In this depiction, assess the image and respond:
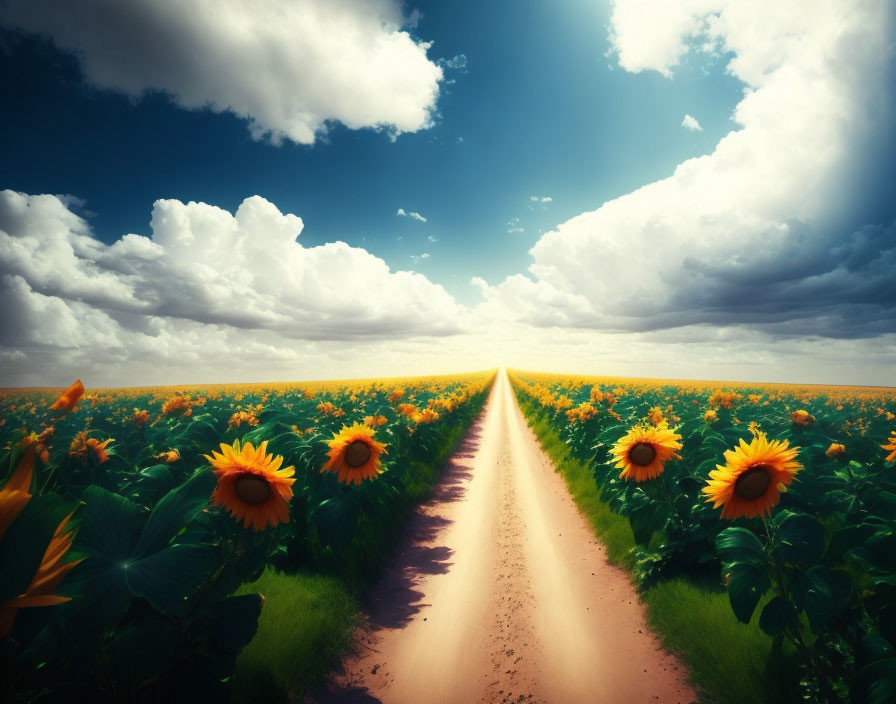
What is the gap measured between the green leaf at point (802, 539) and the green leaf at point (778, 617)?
35 centimetres

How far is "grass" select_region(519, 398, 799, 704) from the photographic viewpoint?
129 inches

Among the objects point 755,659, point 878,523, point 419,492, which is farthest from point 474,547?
point 878,523

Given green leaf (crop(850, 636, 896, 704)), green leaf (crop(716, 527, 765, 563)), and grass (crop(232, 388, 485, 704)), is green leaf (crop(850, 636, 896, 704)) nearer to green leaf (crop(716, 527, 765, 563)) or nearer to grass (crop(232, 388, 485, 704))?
green leaf (crop(716, 527, 765, 563))

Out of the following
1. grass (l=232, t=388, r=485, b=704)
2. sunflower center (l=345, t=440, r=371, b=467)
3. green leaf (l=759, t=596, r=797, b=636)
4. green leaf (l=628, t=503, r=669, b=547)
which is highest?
sunflower center (l=345, t=440, r=371, b=467)

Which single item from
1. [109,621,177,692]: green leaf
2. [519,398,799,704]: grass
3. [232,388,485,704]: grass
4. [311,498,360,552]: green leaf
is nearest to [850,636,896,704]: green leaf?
[519,398,799,704]: grass

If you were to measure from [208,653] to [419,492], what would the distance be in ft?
23.7

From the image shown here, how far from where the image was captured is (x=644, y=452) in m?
4.86

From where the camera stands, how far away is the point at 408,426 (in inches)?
427

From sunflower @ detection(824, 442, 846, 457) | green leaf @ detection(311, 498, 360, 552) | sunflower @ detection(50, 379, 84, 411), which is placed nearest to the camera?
sunflower @ detection(50, 379, 84, 411)

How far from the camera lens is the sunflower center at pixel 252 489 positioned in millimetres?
3068

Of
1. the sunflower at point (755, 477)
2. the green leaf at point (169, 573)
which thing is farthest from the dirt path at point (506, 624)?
the green leaf at point (169, 573)

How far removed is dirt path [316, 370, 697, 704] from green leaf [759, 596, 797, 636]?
4.42 ft

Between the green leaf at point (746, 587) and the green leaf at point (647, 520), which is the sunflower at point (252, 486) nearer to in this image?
the green leaf at point (746, 587)

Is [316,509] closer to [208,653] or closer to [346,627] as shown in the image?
[346,627]
